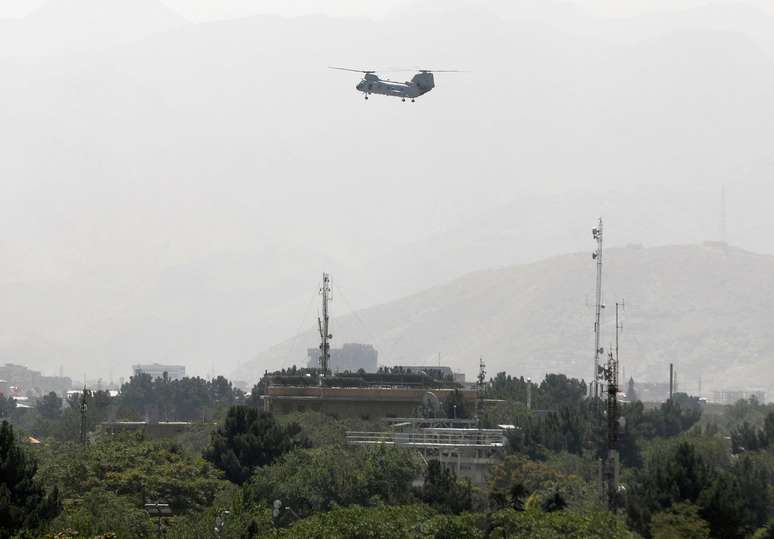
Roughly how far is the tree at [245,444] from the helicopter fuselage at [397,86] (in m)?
30.9

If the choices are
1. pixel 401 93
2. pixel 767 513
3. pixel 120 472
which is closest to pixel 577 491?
pixel 767 513

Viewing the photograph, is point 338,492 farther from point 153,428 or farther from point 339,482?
point 153,428

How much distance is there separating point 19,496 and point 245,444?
1671 inches

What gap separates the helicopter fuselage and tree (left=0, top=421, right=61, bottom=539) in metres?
64.7

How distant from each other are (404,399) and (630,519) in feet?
259

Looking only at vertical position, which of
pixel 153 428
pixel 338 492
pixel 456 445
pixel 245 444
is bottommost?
pixel 338 492

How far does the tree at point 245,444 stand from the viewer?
4958 inches

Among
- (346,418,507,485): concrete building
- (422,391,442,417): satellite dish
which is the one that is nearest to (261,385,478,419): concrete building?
(422,391,442,417): satellite dish

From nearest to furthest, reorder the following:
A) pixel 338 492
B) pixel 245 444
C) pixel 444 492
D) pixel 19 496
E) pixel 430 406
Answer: pixel 19 496, pixel 444 492, pixel 338 492, pixel 245 444, pixel 430 406

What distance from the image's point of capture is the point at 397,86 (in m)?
151

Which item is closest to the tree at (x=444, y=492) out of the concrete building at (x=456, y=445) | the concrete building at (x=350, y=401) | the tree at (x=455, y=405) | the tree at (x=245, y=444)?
the concrete building at (x=456, y=445)

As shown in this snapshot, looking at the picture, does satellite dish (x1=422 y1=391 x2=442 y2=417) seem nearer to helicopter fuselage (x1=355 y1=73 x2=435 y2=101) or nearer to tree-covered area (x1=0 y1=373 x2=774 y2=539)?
tree-covered area (x1=0 y1=373 x2=774 y2=539)

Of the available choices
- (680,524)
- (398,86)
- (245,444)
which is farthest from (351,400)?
(680,524)

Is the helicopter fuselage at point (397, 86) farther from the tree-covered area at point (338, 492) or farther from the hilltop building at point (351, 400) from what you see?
the hilltop building at point (351, 400)
